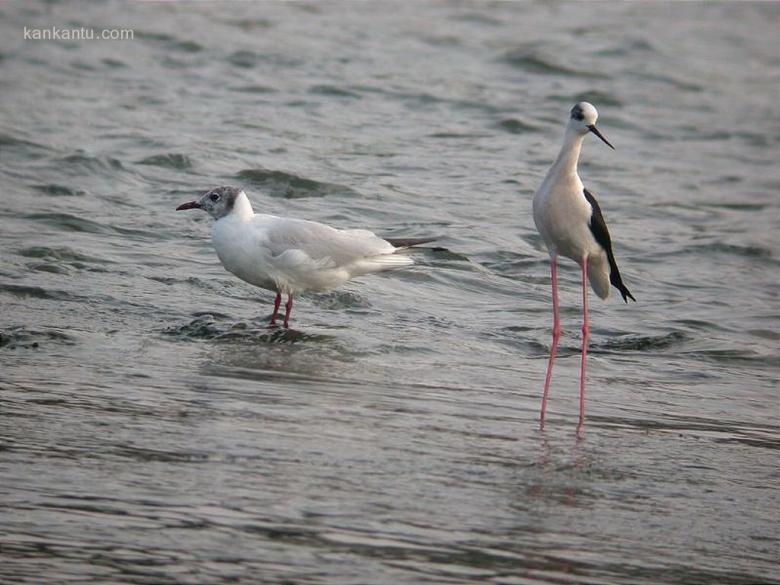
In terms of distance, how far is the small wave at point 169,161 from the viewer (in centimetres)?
1399

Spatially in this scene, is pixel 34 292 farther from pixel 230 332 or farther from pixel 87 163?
pixel 87 163

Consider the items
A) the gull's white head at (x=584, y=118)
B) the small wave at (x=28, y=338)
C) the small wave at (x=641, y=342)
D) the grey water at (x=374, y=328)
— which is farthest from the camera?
the small wave at (x=641, y=342)

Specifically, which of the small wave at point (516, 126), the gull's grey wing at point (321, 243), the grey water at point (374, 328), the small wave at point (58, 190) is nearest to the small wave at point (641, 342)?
the grey water at point (374, 328)

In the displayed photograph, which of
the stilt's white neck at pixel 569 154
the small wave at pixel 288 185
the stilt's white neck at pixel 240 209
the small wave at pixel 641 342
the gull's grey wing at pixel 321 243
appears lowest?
the small wave at pixel 641 342

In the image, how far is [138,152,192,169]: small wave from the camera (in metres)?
14.0

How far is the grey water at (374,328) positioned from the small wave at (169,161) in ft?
0.11

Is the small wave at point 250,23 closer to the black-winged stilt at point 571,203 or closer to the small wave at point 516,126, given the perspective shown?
the small wave at point 516,126

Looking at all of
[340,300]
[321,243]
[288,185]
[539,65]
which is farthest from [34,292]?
[539,65]

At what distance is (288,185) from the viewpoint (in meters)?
13.6

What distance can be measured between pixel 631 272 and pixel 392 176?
361 cm

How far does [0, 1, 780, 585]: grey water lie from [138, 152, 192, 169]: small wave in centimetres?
3

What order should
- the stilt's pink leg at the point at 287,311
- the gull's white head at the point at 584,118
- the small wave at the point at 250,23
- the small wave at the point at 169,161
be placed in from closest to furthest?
the gull's white head at the point at 584,118 → the stilt's pink leg at the point at 287,311 → the small wave at the point at 169,161 → the small wave at the point at 250,23

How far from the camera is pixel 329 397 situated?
6949 mm

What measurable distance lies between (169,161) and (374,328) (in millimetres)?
5760
